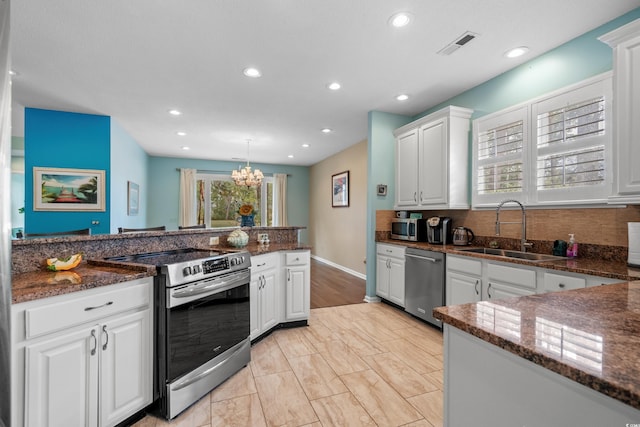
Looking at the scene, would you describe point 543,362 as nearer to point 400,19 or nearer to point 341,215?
point 400,19

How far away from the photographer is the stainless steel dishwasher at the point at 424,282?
3035mm

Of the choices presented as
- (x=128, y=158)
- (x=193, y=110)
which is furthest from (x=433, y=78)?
(x=128, y=158)

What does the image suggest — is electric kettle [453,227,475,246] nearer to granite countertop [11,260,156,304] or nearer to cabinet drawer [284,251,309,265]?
cabinet drawer [284,251,309,265]

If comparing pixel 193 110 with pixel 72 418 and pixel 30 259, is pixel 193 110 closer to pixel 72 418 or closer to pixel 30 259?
pixel 30 259

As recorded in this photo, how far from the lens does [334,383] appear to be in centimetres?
213

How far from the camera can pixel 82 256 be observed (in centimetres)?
199

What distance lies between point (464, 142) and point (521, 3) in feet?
4.98

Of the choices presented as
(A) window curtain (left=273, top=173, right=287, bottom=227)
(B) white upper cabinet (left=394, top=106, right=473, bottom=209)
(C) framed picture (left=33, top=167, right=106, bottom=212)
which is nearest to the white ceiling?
(B) white upper cabinet (left=394, top=106, right=473, bottom=209)

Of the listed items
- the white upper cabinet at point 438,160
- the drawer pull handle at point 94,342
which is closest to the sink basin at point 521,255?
the white upper cabinet at point 438,160

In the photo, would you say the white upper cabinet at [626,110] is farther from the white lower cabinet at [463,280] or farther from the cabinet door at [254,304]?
the cabinet door at [254,304]

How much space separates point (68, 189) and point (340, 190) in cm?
466

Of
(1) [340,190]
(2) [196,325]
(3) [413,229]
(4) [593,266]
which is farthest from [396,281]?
(1) [340,190]

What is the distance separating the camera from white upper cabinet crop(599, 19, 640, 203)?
1.79 metres

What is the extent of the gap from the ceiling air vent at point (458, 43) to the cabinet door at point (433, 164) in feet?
2.85
